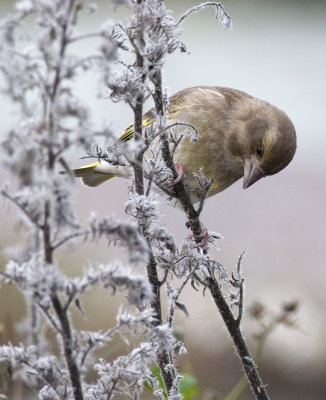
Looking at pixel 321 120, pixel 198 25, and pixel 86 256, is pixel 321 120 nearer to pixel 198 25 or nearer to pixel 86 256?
pixel 198 25

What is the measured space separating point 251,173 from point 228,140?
15 cm

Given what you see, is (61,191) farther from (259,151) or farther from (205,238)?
(259,151)

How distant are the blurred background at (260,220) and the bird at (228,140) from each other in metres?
0.30

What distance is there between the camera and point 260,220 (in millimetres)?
5098

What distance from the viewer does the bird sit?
2549mm

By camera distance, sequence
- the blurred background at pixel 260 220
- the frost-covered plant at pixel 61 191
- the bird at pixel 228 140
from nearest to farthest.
Result: the frost-covered plant at pixel 61 191 < the bird at pixel 228 140 < the blurred background at pixel 260 220

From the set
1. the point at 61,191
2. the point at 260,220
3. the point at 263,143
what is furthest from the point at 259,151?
the point at 260,220

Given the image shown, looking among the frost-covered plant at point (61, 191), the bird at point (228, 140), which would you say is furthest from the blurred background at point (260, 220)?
the bird at point (228, 140)

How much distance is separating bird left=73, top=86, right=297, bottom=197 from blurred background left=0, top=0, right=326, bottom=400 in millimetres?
296

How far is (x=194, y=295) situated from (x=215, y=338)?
253 mm

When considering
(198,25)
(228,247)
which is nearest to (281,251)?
(228,247)

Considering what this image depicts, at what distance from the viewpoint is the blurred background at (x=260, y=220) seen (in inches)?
144

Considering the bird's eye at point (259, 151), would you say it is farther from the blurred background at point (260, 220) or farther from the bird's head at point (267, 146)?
the blurred background at point (260, 220)

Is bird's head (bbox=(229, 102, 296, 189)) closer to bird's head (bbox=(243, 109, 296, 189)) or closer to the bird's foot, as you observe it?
bird's head (bbox=(243, 109, 296, 189))
